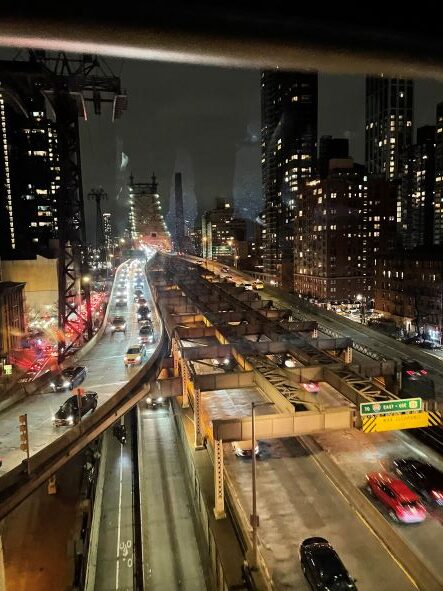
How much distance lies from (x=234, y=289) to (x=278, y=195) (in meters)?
94.7

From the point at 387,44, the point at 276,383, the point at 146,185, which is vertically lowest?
the point at 276,383

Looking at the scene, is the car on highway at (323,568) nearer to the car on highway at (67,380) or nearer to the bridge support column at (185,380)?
the bridge support column at (185,380)

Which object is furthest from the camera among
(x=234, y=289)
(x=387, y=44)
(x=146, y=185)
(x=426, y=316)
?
(x=146, y=185)

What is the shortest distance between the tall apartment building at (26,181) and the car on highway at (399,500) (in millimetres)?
82535

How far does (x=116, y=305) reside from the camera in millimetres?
55688

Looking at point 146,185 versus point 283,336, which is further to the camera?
point 146,185

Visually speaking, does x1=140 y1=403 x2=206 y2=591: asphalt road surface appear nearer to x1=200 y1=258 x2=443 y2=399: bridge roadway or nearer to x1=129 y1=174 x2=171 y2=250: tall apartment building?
x1=200 y1=258 x2=443 y2=399: bridge roadway

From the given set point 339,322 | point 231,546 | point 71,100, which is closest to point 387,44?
point 231,546

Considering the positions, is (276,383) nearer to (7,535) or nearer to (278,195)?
(7,535)

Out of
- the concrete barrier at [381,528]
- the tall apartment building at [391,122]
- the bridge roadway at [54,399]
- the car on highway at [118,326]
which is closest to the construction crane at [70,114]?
the bridge roadway at [54,399]

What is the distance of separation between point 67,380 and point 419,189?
5214 inches

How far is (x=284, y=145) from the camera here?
151625 millimetres

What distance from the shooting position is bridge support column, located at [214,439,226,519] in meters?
15.9

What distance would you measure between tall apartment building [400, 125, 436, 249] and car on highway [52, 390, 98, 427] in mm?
124200
